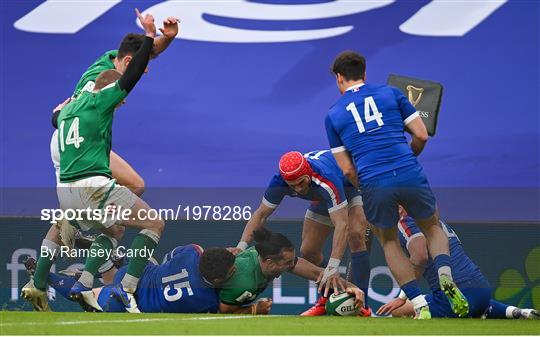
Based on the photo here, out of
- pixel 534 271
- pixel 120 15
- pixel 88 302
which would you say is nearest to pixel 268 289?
pixel 88 302

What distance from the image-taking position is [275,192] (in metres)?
8.41

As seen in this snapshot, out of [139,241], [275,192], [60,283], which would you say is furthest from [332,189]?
[60,283]

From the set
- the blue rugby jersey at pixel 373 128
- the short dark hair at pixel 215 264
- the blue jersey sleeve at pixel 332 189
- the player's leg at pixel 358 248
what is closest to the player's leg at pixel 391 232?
the blue rugby jersey at pixel 373 128

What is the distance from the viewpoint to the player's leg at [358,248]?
823 centimetres

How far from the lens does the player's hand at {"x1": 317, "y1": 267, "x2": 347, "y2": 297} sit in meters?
8.07

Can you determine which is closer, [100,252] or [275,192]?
[100,252]

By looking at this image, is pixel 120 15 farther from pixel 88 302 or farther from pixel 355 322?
pixel 355 322

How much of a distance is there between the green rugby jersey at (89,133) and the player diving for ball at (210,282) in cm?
74

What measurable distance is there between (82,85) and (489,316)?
3.06 meters

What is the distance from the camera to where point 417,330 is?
263 inches

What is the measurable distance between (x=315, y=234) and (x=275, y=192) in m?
0.39

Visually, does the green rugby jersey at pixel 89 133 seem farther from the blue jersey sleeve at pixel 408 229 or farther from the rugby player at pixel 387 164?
the blue jersey sleeve at pixel 408 229

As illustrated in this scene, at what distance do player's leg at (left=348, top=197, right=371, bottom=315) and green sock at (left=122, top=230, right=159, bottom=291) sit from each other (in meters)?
1.27

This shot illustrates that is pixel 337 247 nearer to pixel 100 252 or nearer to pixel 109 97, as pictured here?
pixel 100 252
